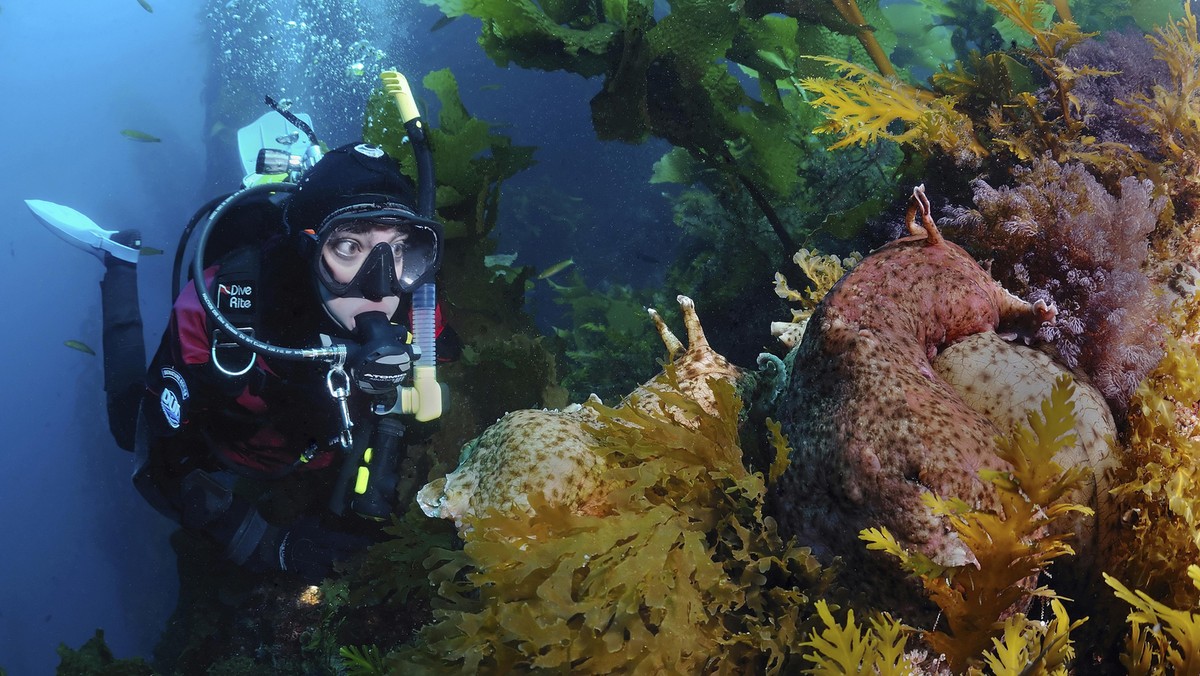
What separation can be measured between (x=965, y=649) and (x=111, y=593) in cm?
2498

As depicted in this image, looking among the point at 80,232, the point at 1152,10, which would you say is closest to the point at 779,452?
the point at 1152,10

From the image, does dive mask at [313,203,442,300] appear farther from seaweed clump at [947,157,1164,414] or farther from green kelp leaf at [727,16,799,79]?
seaweed clump at [947,157,1164,414]

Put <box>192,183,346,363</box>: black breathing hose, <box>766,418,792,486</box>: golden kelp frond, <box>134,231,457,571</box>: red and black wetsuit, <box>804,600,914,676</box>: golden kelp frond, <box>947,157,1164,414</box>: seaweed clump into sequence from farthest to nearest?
<box>134,231,457,571</box>: red and black wetsuit
<box>192,183,346,363</box>: black breathing hose
<box>947,157,1164,414</box>: seaweed clump
<box>766,418,792,486</box>: golden kelp frond
<box>804,600,914,676</box>: golden kelp frond

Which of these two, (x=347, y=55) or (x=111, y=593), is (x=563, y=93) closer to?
(x=347, y=55)

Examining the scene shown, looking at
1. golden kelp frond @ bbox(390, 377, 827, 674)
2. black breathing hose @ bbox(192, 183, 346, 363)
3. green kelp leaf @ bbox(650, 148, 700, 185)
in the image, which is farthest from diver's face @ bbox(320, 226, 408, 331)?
green kelp leaf @ bbox(650, 148, 700, 185)

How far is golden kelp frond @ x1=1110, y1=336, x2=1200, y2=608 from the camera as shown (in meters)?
1.67

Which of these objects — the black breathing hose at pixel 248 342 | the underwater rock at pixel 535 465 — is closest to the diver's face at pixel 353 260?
the black breathing hose at pixel 248 342

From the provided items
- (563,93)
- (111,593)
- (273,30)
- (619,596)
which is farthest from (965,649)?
(273,30)

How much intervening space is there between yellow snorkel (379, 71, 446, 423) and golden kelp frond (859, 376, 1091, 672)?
371 centimetres

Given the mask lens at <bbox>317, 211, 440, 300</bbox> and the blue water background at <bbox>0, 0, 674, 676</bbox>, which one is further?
the blue water background at <bbox>0, 0, 674, 676</bbox>

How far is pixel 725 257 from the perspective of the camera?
562 cm

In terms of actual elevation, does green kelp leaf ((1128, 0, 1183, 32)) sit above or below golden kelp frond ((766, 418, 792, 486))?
above

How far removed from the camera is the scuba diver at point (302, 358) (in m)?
4.43

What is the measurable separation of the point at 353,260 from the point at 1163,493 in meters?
4.67
